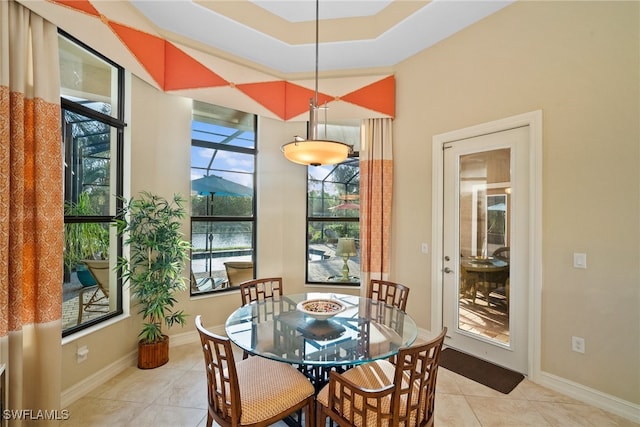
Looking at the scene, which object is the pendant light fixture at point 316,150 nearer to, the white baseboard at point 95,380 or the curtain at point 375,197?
the curtain at point 375,197

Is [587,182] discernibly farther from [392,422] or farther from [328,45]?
[328,45]

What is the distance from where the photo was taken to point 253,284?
2.50m

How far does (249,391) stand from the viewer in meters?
1.57

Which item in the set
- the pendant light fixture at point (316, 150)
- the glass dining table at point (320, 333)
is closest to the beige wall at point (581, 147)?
the glass dining table at point (320, 333)

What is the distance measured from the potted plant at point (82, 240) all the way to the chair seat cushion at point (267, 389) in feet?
5.33

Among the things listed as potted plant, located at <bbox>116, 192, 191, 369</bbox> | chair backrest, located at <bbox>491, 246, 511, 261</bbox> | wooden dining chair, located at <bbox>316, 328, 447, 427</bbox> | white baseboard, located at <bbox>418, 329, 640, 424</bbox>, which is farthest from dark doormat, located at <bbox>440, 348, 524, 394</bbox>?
potted plant, located at <bbox>116, 192, 191, 369</bbox>

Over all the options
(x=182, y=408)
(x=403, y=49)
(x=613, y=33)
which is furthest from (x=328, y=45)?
(x=182, y=408)

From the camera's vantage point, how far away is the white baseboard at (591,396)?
6.54ft

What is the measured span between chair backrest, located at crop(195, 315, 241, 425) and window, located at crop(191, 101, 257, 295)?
1.95m

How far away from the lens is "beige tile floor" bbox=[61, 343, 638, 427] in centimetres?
197

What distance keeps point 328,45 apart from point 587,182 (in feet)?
9.03

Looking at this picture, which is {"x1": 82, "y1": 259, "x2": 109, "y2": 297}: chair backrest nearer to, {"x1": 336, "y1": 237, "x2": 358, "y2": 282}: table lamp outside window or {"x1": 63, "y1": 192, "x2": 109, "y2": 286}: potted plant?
{"x1": 63, "y1": 192, "x2": 109, "y2": 286}: potted plant

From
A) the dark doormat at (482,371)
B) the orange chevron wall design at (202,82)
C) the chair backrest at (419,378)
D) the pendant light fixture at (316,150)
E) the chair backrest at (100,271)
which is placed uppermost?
the orange chevron wall design at (202,82)

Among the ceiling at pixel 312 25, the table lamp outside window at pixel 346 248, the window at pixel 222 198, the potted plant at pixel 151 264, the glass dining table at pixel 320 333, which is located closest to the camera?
the glass dining table at pixel 320 333
